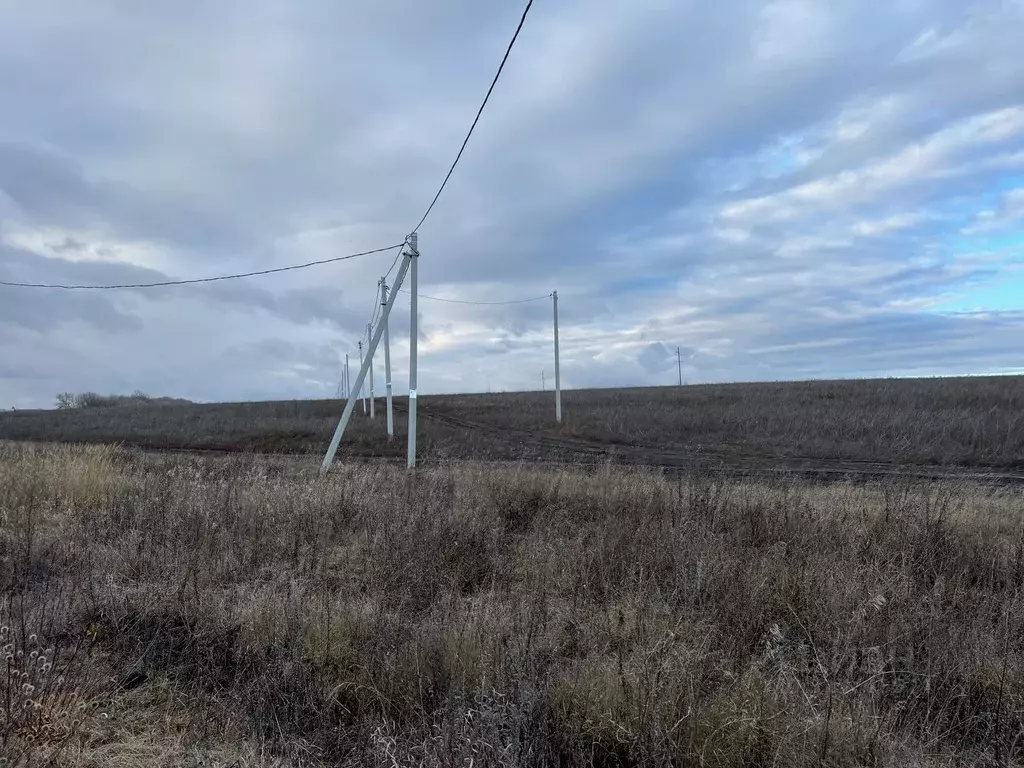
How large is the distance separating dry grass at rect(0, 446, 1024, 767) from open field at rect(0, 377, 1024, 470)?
25.3 ft

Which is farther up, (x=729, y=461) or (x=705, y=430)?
(x=705, y=430)

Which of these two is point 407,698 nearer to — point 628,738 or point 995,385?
point 628,738

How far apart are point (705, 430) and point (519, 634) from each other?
1074 inches

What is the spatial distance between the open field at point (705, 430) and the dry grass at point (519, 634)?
25.3 feet

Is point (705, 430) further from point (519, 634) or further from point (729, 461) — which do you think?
point (519, 634)

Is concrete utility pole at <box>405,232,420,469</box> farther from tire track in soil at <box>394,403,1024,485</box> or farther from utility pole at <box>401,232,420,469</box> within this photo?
tire track in soil at <box>394,403,1024,485</box>

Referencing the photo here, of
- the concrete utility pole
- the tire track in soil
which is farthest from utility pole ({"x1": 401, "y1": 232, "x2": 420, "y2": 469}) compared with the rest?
the tire track in soil

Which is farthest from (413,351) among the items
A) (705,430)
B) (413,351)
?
(705,430)

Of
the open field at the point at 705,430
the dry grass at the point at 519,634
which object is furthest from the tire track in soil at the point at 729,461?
the dry grass at the point at 519,634

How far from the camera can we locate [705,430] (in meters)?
29.7

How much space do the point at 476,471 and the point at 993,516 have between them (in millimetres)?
7773

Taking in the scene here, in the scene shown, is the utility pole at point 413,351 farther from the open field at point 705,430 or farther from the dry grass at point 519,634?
the dry grass at point 519,634

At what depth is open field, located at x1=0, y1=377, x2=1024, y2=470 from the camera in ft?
69.2

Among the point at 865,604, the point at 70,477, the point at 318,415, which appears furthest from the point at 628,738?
the point at 318,415
